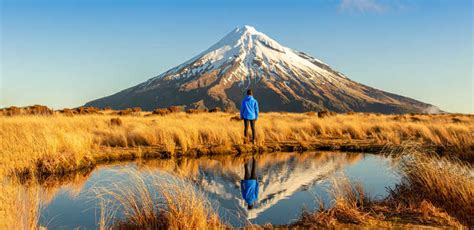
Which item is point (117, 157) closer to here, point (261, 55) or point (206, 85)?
point (206, 85)

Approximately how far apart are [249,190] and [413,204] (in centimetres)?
304

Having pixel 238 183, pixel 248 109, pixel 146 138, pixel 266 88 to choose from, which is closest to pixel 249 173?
pixel 238 183

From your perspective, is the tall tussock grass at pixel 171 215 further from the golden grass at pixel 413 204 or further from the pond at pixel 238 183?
the golden grass at pixel 413 204

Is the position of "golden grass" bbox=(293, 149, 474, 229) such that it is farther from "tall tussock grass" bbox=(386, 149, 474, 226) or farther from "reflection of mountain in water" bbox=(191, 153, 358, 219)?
"reflection of mountain in water" bbox=(191, 153, 358, 219)

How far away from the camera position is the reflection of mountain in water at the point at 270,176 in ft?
23.0

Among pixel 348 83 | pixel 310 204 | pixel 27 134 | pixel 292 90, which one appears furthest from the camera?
pixel 348 83

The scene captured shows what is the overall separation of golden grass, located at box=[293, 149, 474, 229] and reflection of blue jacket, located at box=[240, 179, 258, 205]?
4.98 ft

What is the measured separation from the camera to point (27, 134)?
11008 mm

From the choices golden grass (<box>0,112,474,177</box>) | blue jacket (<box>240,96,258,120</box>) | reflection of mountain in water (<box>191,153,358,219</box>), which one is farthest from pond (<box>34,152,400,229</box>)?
blue jacket (<box>240,96,258,120</box>)

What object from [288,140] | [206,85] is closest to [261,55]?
[206,85]

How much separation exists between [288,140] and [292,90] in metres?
147

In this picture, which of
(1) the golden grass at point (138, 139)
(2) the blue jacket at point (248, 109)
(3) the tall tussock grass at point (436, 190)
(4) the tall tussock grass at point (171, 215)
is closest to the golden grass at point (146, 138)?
(1) the golden grass at point (138, 139)

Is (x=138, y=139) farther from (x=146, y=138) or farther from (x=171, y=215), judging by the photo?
(x=171, y=215)

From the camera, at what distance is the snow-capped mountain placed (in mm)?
148750
